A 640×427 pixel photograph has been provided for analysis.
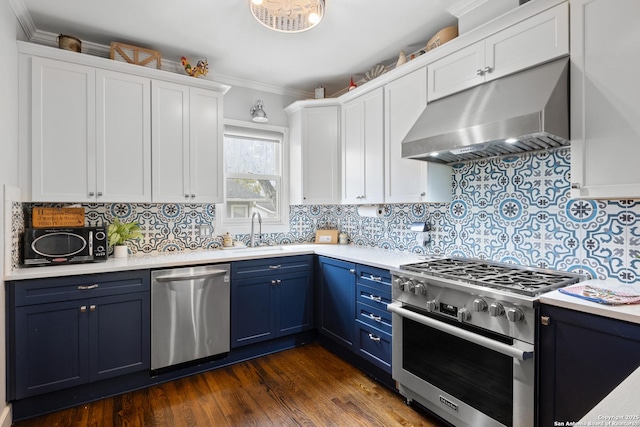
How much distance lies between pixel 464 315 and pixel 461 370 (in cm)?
32

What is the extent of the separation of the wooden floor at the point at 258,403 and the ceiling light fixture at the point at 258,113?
240 centimetres

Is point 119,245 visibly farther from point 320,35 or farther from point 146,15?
point 320,35

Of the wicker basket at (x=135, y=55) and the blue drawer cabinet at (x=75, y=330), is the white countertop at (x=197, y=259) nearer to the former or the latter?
the blue drawer cabinet at (x=75, y=330)

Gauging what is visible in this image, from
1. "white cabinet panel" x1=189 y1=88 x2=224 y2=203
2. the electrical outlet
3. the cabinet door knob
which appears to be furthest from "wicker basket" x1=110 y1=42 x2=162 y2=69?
the cabinet door knob

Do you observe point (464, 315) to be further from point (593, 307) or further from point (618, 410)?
point (618, 410)

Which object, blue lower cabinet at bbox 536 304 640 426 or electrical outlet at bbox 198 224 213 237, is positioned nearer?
blue lower cabinet at bbox 536 304 640 426

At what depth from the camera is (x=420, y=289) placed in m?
2.09

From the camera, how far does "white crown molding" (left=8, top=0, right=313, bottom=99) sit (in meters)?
2.30

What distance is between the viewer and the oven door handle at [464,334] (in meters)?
1.59

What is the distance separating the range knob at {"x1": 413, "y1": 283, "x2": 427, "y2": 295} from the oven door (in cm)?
13

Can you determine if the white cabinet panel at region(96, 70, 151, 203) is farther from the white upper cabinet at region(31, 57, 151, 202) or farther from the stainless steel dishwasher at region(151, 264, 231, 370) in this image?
the stainless steel dishwasher at region(151, 264, 231, 370)

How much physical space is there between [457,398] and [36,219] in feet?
9.82

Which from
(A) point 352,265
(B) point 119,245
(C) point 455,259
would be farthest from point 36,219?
(C) point 455,259

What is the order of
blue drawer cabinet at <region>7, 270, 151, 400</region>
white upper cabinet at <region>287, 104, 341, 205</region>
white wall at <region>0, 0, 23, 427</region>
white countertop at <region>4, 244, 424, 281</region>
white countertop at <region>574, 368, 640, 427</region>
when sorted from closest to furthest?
1. white countertop at <region>574, 368, 640, 427</region>
2. white wall at <region>0, 0, 23, 427</region>
3. blue drawer cabinet at <region>7, 270, 151, 400</region>
4. white countertop at <region>4, 244, 424, 281</region>
5. white upper cabinet at <region>287, 104, 341, 205</region>
